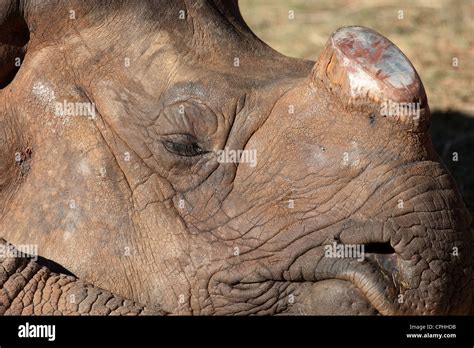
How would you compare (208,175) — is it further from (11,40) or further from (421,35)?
(421,35)

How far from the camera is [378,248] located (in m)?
4.65

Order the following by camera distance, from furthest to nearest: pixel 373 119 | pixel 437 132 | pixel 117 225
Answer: pixel 437 132
pixel 117 225
pixel 373 119

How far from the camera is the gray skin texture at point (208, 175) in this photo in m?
4.60

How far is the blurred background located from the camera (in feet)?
28.4

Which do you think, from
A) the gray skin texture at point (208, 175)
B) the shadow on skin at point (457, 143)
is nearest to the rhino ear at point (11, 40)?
the gray skin texture at point (208, 175)

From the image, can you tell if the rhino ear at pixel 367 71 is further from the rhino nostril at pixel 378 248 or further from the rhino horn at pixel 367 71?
the rhino nostril at pixel 378 248

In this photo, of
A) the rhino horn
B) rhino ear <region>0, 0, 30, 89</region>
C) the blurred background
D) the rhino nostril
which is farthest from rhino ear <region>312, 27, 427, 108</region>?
the blurred background

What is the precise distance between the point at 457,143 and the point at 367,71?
13.0ft

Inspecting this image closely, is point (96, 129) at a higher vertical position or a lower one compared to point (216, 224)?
higher

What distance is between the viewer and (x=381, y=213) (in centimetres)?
460

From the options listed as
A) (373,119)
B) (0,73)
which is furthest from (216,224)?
(0,73)

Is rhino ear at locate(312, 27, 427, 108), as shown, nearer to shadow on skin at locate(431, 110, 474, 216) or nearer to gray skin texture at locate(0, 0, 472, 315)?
gray skin texture at locate(0, 0, 472, 315)
